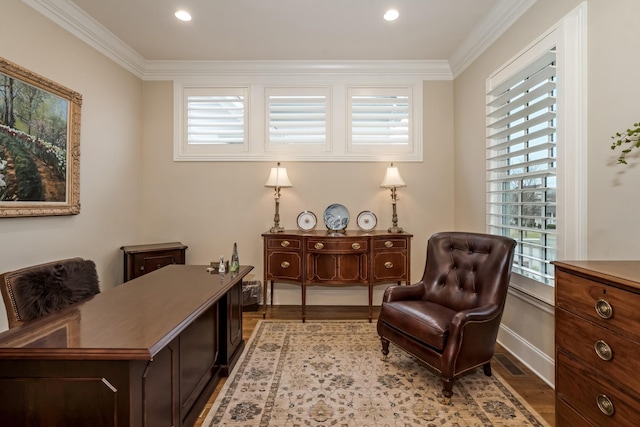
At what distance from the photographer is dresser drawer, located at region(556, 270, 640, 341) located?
1142 mm

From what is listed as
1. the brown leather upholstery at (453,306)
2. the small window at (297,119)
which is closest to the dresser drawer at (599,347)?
the brown leather upholstery at (453,306)

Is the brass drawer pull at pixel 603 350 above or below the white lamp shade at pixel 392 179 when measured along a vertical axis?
below

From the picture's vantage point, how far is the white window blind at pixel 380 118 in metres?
3.88

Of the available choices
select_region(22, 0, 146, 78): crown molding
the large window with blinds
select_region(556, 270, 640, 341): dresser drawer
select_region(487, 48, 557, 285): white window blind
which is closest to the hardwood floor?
select_region(487, 48, 557, 285): white window blind

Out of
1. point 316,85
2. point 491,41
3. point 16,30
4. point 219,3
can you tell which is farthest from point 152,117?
point 491,41

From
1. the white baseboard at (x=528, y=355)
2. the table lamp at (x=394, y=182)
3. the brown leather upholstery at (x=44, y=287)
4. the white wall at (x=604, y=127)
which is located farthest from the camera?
the table lamp at (x=394, y=182)

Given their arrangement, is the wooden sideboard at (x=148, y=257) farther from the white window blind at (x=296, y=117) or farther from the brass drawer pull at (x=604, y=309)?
the brass drawer pull at (x=604, y=309)

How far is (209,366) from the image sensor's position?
2.11 m

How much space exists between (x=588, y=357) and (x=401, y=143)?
2.98 meters

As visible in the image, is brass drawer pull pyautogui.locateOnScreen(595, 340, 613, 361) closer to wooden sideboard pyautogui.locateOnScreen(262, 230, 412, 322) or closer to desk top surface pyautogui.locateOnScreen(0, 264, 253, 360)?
desk top surface pyautogui.locateOnScreen(0, 264, 253, 360)

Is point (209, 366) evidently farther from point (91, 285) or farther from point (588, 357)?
point (588, 357)

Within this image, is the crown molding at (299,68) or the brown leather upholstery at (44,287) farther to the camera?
the crown molding at (299,68)

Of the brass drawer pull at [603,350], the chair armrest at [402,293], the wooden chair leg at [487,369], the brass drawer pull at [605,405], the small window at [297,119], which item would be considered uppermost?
the small window at [297,119]

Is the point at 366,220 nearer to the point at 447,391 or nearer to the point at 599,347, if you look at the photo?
the point at 447,391
